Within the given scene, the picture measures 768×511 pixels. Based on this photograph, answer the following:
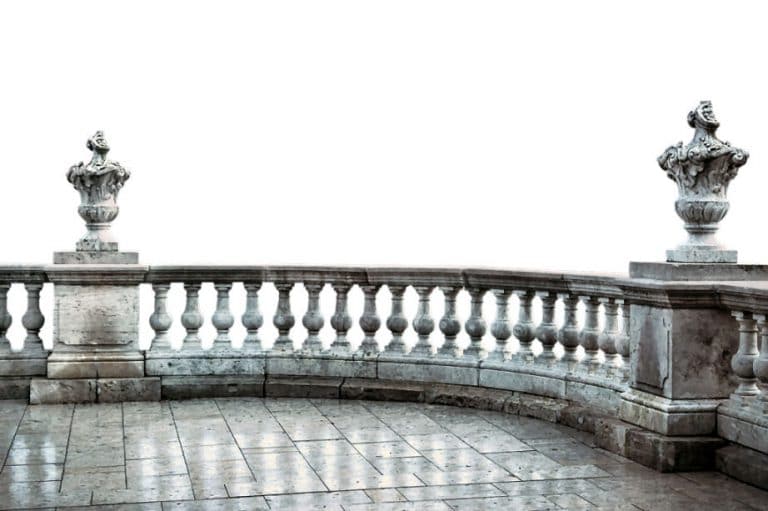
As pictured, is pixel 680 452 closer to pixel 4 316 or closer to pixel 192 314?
pixel 192 314

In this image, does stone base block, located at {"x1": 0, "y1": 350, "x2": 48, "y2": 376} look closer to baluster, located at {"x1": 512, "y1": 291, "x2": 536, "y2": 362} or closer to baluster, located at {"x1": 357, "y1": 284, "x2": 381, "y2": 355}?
baluster, located at {"x1": 357, "y1": 284, "x2": 381, "y2": 355}

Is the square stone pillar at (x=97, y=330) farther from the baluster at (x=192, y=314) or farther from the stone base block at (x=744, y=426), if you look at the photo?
the stone base block at (x=744, y=426)

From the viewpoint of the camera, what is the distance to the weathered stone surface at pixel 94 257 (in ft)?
32.8

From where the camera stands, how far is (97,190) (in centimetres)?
1009

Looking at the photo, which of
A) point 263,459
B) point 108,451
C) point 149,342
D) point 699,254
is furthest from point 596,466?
point 149,342

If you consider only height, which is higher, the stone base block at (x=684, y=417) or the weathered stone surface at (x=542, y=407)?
the stone base block at (x=684, y=417)

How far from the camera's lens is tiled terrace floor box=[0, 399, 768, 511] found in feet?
21.5

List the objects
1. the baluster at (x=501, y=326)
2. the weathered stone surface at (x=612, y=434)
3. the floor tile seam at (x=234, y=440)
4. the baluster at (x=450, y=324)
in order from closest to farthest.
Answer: the floor tile seam at (x=234, y=440)
the weathered stone surface at (x=612, y=434)
the baluster at (x=501, y=326)
the baluster at (x=450, y=324)

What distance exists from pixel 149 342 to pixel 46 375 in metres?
0.92

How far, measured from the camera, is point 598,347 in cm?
889

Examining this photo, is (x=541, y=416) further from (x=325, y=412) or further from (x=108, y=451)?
(x=108, y=451)

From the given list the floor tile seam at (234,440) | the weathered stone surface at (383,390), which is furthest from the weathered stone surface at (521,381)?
the floor tile seam at (234,440)

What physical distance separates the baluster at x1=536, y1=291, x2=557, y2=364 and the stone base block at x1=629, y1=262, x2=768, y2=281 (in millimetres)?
1507

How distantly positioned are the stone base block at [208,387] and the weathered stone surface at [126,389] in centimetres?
9
